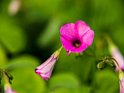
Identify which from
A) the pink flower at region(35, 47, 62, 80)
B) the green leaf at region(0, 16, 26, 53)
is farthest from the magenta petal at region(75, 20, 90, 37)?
the green leaf at region(0, 16, 26, 53)

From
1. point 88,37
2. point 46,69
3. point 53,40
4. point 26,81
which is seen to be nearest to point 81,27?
point 88,37

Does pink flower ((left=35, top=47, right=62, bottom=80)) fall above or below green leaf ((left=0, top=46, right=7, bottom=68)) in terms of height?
above

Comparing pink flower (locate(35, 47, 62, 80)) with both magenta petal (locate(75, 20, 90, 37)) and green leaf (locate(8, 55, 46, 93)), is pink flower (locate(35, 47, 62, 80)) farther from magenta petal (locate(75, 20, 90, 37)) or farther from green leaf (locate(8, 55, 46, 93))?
green leaf (locate(8, 55, 46, 93))

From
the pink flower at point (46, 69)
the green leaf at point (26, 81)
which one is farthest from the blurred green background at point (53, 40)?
the pink flower at point (46, 69)

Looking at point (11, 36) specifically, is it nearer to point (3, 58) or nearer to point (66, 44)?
point (3, 58)

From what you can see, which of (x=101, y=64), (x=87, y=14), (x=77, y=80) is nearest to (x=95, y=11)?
(x=87, y=14)

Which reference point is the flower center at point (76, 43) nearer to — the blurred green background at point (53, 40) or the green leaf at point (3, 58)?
the blurred green background at point (53, 40)

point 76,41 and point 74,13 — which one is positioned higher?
point 76,41

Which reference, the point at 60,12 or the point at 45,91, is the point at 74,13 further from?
the point at 45,91
